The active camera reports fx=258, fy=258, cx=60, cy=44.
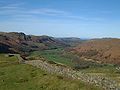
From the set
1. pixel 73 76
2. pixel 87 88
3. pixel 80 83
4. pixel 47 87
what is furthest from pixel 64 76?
pixel 87 88

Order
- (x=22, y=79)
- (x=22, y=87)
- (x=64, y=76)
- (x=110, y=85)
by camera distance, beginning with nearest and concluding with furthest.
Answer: (x=110, y=85) < (x=22, y=87) < (x=64, y=76) < (x=22, y=79)

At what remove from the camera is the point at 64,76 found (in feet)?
143

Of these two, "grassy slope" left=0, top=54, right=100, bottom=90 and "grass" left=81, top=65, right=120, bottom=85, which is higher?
"grassy slope" left=0, top=54, right=100, bottom=90

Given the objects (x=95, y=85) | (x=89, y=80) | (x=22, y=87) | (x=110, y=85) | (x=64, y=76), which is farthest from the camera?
(x=64, y=76)

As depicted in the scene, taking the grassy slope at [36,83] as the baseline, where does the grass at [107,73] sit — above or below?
below

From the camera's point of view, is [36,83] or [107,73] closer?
[36,83]

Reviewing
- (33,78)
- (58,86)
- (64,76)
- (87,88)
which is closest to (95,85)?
(87,88)

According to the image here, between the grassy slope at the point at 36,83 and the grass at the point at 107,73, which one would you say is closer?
the grassy slope at the point at 36,83

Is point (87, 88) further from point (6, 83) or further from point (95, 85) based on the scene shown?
point (6, 83)

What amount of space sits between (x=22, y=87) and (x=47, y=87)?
431 centimetres

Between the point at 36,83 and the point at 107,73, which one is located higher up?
the point at 36,83

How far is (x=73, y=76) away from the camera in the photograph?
41.6 m

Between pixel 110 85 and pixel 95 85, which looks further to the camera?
pixel 95 85

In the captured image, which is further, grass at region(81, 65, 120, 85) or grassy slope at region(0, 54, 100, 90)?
grass at region(81, 65, 120, 85)
